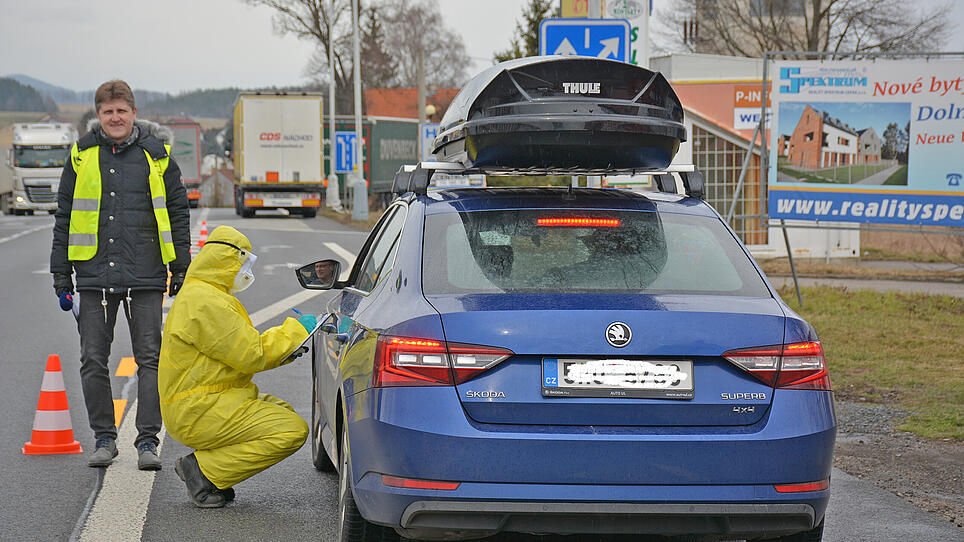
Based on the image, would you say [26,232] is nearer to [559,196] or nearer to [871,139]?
[871,139]

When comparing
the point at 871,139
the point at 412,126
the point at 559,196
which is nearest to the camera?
the point at 559,196

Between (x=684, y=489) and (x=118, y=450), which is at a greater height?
(x=684, y=489)

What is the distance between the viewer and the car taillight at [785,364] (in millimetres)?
4031

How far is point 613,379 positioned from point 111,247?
144 inches

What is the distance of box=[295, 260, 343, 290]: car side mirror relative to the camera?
19.2 feet

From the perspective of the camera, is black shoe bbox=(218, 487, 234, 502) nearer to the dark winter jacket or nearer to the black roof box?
the dark winter jacket

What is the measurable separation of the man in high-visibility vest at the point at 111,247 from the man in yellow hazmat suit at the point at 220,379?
3.08ft

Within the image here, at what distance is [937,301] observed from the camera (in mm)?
14148

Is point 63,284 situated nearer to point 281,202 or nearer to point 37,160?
point 281,202

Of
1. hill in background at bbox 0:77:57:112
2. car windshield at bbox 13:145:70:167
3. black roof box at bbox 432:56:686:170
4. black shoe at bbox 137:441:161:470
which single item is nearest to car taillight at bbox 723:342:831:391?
black roof box at bbox 432:56:686:170

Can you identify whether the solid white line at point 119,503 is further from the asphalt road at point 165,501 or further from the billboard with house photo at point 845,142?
the billboard with house photo at point 845,142

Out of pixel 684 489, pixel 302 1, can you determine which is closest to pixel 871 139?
pixel 684 489

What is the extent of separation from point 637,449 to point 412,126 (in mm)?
54118

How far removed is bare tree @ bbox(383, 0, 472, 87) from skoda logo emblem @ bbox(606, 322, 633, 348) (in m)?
79.3
